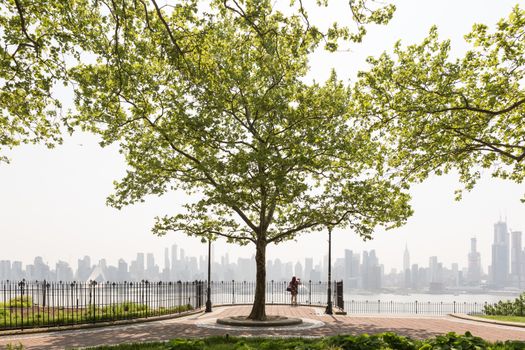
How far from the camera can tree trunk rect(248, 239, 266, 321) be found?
19312 mm

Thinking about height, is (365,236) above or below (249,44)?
below

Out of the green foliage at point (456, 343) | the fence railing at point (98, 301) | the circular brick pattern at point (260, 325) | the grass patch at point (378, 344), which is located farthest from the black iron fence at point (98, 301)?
the green foliage at point (456, 343)

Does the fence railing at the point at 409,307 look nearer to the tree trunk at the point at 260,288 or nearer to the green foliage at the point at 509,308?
the green foliage at the point at 509,308

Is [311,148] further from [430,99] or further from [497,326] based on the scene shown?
[497,326]

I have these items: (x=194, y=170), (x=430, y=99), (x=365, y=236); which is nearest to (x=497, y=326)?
(x=365, y=236)

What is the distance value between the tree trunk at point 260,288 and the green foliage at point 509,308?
640 inches

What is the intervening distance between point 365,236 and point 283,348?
1226cm

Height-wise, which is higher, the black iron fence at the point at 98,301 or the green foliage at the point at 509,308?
the black iron fence at the point at 98,301

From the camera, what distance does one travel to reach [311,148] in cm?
1855

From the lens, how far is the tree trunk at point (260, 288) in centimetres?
1931

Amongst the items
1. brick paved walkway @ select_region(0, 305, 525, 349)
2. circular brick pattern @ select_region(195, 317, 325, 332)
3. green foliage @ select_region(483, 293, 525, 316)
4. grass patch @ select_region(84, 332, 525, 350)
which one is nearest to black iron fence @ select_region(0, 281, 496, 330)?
Result: brick paved walkway @ select_region(0, 305, 525, 349)

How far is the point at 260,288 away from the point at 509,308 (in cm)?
1701

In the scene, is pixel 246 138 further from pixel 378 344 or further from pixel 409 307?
pixel 409 307

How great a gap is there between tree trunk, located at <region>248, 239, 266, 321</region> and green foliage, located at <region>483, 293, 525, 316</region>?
1626 cm
